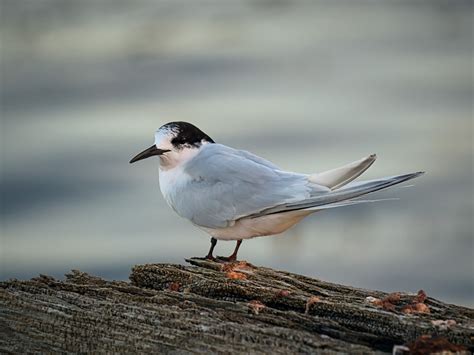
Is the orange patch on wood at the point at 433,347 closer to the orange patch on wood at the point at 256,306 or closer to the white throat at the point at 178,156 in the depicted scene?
the orange patch on wood at the point at 256,306

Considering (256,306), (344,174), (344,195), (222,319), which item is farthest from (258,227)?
(222,319)

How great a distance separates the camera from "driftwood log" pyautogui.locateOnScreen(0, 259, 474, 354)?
288cm

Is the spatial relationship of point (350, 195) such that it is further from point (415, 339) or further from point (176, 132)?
point (415, 339)

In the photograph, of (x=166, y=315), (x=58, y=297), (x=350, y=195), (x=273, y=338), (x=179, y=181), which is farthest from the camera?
(x=179, y=181)

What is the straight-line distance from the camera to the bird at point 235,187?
18.8ft

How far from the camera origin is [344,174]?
570 cm

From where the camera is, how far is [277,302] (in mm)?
3447

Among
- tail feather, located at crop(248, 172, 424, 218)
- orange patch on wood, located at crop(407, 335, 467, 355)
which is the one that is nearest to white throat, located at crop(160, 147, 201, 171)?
tail feather, located at crop(248, 172, 424, 218)

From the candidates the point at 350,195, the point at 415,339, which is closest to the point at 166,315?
the point at 415,339

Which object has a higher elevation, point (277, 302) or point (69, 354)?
point (277, 302)

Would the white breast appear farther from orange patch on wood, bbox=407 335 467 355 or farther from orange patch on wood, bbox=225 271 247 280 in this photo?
orange patch on wood, bbox=407 335 467 355

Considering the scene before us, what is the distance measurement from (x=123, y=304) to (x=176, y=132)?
3.61 meters

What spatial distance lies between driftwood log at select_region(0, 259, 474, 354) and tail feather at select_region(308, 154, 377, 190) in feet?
6.37

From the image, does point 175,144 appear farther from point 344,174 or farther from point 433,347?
point 433,347
